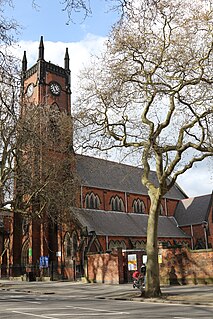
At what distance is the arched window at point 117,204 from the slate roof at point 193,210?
29.8 feet

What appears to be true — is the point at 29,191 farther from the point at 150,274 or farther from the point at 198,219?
the point at 198,219

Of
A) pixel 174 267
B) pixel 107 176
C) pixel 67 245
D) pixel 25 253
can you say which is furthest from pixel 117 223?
pixel 174 267

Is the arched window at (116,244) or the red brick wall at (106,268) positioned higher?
the arched window at (116,244)

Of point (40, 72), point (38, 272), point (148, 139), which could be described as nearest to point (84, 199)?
point (38, 272)

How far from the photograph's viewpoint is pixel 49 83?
1918 inches

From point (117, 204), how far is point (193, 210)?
11231 mm

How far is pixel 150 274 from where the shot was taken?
60.0 ft

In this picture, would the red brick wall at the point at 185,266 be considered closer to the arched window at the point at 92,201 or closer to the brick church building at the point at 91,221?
the brick church building at the point at 91,221

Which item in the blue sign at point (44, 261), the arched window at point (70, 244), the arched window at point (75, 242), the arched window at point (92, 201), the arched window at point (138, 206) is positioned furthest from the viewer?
the arched window at point (138, 206)

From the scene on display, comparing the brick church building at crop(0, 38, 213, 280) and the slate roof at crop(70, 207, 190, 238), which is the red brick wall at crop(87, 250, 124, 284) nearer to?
the brick church building at crop(0, 38, 213, 280)

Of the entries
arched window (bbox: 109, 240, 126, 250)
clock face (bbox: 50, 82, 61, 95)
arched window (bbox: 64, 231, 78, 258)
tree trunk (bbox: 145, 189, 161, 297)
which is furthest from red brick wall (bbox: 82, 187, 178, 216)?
tree trunk (bbox: 145, 189, 161, 297)

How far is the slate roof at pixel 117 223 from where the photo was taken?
39.1 metres

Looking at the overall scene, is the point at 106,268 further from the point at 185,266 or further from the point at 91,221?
the point at 91,221

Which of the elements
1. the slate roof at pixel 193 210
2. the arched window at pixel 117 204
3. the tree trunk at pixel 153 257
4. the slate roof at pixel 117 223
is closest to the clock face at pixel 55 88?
the arched window at pixel 117 204
